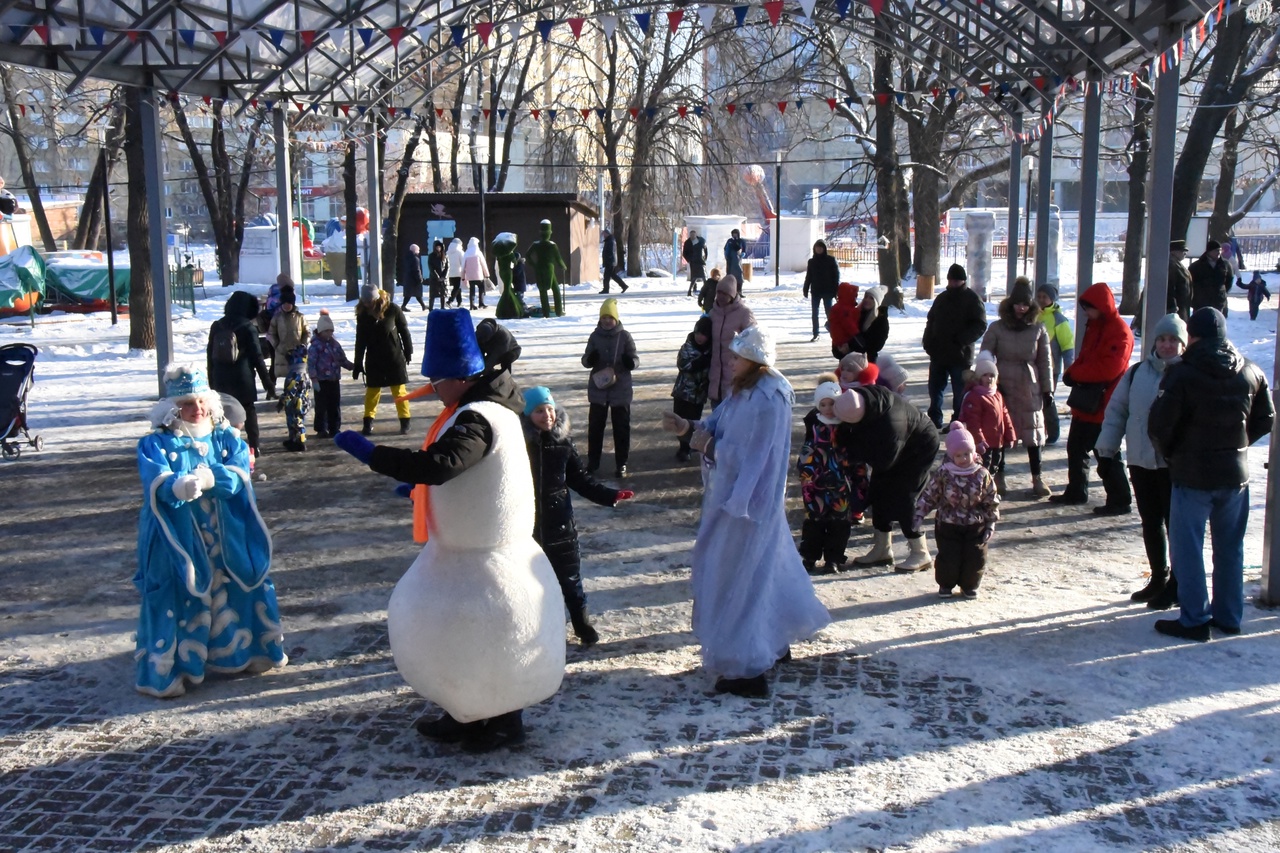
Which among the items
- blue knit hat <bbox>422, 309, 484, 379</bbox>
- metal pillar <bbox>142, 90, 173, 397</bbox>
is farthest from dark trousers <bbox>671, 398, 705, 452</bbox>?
metal pillar <bbox>142, 90, 173, 397</bbox>

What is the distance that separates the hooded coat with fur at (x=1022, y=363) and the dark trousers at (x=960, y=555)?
8.08 feet

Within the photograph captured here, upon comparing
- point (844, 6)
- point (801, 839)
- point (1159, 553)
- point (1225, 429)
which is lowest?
point (801, 839)

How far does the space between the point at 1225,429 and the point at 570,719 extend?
3417mm

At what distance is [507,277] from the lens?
23781mm

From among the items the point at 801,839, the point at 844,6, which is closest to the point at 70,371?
the point at 844,6

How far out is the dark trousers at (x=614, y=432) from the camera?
9.62 m

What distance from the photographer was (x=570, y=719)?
5055mm

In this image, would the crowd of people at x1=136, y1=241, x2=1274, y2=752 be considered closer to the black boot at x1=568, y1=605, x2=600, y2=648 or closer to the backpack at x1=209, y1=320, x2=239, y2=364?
the black boot at x1=568, y1=605, x2=600, y2=648

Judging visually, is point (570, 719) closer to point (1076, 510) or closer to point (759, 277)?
point (1076, 510)

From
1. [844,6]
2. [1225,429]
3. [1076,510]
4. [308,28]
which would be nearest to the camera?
[1225,429]

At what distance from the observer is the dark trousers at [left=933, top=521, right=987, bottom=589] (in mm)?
6574

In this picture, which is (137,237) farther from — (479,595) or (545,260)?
(479,595)

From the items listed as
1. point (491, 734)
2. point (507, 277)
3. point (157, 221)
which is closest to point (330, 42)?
point (157, 221)

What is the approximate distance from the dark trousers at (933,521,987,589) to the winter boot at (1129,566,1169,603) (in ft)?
2.84
